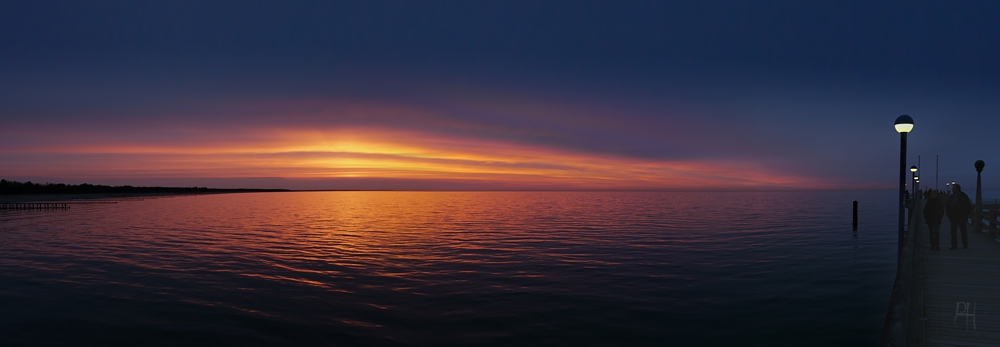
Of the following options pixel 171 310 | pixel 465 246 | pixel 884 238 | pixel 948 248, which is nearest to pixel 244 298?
pixel 171 310

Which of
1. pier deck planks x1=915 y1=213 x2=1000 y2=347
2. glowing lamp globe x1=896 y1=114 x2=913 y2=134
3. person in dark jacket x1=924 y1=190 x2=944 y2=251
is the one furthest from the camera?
person in dark jacket x1=924 y1=190 x2=944 y2=251

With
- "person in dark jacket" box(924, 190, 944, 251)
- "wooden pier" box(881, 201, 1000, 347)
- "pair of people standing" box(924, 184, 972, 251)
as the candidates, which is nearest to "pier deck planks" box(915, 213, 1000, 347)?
"wooden pier" box(881, 201, 1000, 347)

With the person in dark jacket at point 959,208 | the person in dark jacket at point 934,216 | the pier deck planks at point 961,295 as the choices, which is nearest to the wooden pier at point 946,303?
the pier deck planks at point 961,295

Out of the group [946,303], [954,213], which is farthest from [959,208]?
[946,303]

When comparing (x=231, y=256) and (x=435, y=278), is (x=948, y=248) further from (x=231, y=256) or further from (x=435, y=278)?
(x=231, y=256)

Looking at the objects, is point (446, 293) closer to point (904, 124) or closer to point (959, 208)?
point (904, 124)

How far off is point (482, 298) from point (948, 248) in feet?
53.1

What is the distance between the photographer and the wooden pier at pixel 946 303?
7.94m

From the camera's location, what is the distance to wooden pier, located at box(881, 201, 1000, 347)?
26.0 ft

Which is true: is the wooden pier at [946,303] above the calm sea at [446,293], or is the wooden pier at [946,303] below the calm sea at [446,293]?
above

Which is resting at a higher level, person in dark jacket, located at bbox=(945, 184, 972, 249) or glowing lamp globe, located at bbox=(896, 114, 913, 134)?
glowing lamp globe, located at bbox=(896, 114, 913, 134)

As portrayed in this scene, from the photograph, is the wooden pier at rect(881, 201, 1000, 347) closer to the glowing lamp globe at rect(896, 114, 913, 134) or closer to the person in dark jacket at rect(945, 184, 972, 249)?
the person in dark jacket at rect(945, 184, 972, 249)

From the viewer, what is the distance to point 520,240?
107 feet

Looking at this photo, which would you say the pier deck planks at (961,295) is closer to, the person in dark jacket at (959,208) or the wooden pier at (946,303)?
the wooden pier at (946,303)
